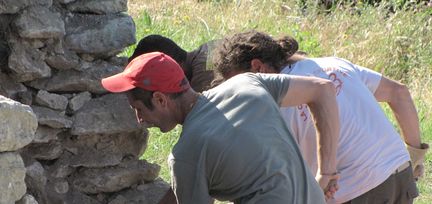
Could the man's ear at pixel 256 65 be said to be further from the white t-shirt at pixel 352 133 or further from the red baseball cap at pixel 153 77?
the red baseball cap at pixel 153 77

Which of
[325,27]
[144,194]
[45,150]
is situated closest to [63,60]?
[45,150]

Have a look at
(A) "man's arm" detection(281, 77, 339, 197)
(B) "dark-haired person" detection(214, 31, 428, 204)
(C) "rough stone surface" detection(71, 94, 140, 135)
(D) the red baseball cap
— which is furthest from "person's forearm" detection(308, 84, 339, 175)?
(C) "rough stone surface" detection(71, 94, 140, 135)

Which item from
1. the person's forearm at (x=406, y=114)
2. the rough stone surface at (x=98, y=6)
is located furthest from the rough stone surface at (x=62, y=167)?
the person's forearm at (x=406, y=114)

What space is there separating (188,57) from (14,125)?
173 cm

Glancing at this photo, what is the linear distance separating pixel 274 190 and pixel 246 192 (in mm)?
96

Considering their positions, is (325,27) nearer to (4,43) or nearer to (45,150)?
(45,150)

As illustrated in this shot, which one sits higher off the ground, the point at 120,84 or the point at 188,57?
the point at 120,84

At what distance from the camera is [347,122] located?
13.5ft

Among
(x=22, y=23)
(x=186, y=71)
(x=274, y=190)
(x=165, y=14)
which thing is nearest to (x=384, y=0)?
(x=165, y=14)

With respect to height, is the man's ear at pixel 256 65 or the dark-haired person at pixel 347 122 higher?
the man's ear at pixel 256 65

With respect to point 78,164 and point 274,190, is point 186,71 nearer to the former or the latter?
point 78,164

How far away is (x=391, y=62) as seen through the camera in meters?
9.45

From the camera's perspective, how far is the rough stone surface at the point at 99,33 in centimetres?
454

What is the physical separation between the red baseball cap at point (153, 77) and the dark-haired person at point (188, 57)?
117cm
